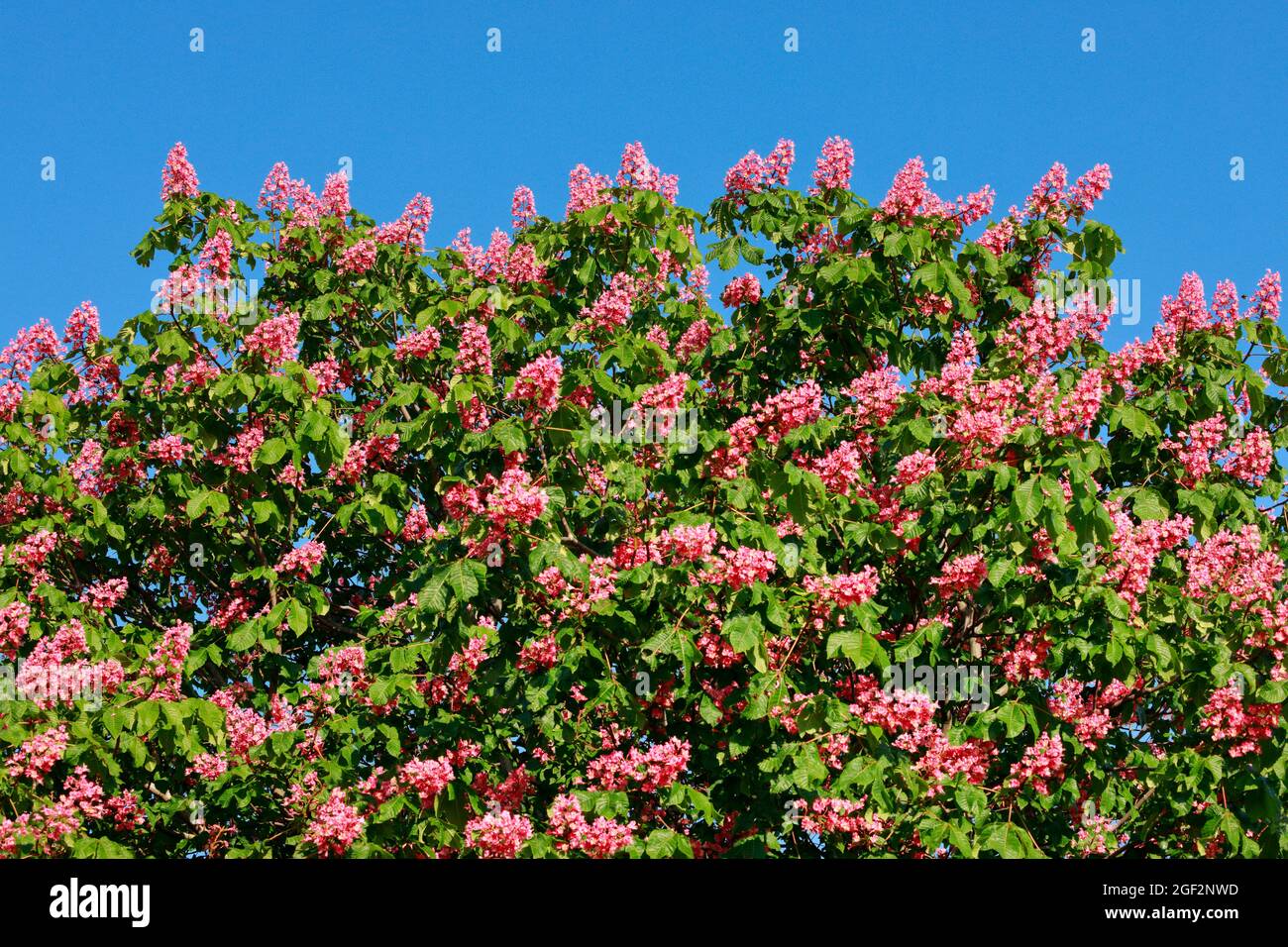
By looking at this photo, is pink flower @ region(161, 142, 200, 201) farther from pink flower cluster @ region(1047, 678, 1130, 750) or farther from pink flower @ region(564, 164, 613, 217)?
pink flower cluster @ region(1047, 678, 1130, 750)

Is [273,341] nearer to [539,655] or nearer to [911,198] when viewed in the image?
[539,655]

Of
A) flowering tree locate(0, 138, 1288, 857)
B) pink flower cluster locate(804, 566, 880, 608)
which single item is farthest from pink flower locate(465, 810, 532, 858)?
pink flower cluster locate(804, 566, 880, 608)

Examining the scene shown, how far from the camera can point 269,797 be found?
923cm

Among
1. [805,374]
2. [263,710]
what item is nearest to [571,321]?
[805,374]

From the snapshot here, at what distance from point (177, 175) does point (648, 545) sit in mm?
5710

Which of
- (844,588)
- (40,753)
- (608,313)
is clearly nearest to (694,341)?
(608,313)

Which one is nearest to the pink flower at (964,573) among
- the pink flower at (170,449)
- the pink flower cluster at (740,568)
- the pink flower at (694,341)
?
the pink flower cluster at (740,568)

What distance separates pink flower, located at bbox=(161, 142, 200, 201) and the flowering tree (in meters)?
0.02

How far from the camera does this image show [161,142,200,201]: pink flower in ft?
35.9

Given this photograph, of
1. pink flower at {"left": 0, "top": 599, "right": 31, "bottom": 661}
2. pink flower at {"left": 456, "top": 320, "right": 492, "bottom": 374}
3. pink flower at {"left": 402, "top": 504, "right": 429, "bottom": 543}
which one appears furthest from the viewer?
pink flower at {"left": 402, "top": 504, "right": 429, "bottom": 543}

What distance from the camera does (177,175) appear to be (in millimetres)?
10938
